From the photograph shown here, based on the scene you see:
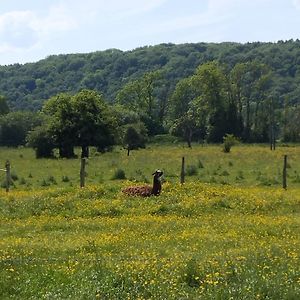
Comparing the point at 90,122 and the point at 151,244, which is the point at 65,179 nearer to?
the point at 151,244

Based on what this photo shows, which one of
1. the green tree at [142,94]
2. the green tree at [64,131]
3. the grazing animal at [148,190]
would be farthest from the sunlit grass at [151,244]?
the green tree at [142,94]

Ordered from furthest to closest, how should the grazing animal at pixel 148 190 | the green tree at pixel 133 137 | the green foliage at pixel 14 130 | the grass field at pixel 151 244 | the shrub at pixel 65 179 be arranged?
the green foliage at pixel 14 130 → the green tree at pixel 133 137 → the shrub at pixel 65 179 → the grazing animal at pixel 148 190 → the grass field at pixel 151 244

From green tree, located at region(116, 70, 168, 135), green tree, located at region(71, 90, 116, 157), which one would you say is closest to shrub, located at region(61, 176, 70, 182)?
green tree, located at region(71, 90, 116, 157)

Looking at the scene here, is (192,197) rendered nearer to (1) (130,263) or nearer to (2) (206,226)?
(2) (206,226)

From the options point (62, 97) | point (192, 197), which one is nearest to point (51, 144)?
point (62, 97)

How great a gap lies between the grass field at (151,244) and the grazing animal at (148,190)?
406mm

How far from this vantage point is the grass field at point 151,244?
11492 mm

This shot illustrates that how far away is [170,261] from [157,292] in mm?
2600

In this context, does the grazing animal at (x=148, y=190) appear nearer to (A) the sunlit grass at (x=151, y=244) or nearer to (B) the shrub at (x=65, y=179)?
(A) the sunlit grass at (x=151, y=244)

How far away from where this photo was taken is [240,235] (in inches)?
706

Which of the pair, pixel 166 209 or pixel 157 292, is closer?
pixel 157 292

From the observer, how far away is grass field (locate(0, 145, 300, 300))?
1149 cm

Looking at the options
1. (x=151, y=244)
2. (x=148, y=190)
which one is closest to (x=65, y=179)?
(x=148, y=190)

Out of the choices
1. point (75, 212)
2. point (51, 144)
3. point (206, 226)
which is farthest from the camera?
point (51, 144)
